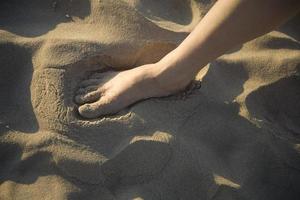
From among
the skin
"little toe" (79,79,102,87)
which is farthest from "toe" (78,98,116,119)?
"little toe" (79,79,102,87)

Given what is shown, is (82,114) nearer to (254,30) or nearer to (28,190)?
(28,190)

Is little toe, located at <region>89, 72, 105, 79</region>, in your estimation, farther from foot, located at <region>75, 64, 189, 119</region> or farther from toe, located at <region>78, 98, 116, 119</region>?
toe, located at <region>78, 98, 116, 119</region>

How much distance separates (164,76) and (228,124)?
40 centimetres

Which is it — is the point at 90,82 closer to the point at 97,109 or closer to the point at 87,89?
the point at 87,89

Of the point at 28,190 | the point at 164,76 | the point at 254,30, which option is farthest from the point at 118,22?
the point at 28,190

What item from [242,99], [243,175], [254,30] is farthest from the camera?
[242,99]

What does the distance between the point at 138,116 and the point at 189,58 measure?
0.36 m

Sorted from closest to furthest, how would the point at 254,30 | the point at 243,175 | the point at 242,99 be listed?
the point at 254,30 < the point at 243,175 < the point at 242,99

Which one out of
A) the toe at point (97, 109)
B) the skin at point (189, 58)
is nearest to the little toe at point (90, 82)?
the skin at point (189, 58)

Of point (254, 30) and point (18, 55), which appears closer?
point (254, 30)

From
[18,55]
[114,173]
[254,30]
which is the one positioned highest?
[254,30]

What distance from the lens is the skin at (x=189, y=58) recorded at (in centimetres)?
124

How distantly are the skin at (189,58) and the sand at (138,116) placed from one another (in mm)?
60

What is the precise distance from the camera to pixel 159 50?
1.64 metres
